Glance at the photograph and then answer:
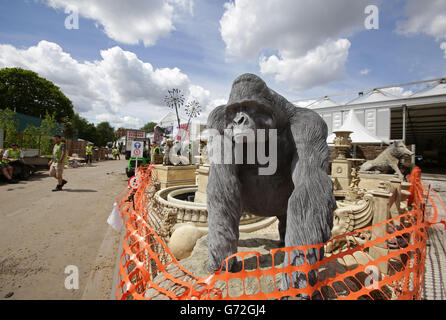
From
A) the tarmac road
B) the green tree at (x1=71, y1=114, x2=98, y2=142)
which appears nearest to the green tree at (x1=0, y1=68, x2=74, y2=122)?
the green tree at (x1=71, y1=114, x2=98, y2=142)

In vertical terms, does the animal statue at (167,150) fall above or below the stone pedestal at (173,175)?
above

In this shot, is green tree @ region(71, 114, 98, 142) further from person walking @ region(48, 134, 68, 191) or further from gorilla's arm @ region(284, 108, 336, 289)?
gorilla's arm @ region(284, 108, 336, 289)

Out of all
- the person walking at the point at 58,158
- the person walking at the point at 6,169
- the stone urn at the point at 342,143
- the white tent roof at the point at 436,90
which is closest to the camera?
the person walking at the point at 58,158

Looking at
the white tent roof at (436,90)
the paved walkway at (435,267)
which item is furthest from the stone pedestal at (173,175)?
the white tent roof at (436,90)

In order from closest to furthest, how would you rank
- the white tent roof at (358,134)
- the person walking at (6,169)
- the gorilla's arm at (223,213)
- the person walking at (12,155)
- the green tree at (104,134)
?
the gorilla's arm at (223,213) → the person walking at (6,169) → the person walking at (12,155) → the white tent roof at (358,134) → the green tree at (104,134)

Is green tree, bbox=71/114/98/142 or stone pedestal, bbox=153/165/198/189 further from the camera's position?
green tree, bbox=71/114/98/142

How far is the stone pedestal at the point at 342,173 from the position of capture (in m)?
7.86

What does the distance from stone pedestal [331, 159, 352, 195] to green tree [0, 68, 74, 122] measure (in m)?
28.2

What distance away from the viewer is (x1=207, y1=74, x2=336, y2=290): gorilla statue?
1461 mm

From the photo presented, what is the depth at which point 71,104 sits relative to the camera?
1286 inches

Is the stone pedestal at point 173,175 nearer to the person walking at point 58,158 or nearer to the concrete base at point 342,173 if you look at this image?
the person walking at point 58,158

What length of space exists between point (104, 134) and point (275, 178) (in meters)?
54.9
